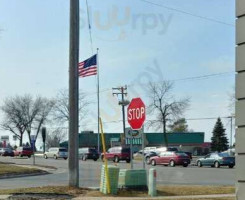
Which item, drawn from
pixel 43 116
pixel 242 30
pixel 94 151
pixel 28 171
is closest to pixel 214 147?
pixel 43 116

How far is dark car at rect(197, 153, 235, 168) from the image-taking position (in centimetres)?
4484

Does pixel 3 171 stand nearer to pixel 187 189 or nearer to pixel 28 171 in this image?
pixel 28 171

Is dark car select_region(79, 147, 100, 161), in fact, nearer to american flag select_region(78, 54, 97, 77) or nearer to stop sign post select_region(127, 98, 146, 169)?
american flag select_region(78, 54, 97, 77)

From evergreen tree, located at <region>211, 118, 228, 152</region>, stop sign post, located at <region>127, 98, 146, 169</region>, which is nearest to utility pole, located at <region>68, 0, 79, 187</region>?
stop sign post, located at <region>127, 98, 146, 169</region>

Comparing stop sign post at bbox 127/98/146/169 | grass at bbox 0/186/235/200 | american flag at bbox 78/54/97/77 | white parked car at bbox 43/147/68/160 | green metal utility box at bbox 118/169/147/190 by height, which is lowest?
white parked car at bbox 43/147/68/160

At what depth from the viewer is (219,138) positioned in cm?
10781

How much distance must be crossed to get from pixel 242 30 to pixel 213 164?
134ft

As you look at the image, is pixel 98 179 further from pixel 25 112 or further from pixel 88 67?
pixel 25 112

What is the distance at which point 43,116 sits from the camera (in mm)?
119688

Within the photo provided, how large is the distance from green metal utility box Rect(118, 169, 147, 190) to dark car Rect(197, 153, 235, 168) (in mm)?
28901

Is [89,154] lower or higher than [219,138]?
lower

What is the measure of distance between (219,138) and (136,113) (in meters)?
94.7

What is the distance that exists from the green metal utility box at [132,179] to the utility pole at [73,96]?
1810 mm

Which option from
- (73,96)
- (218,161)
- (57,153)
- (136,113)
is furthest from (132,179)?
(57,153)
